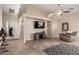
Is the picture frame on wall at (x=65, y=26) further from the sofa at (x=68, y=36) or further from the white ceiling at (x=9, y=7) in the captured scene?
the white ceiling at (x=9, y=7)

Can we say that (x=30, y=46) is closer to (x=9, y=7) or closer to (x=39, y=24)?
(x=39, y=24)

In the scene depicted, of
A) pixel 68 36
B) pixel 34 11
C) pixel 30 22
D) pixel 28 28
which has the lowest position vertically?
pixel 68 36

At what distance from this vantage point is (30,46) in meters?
1.92

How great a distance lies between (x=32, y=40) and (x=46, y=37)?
1.03ft

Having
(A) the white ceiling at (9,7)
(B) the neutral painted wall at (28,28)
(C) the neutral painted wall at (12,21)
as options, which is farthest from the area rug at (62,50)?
(A) the white ceiling at (9,7)

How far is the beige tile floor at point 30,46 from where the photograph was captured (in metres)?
1.89

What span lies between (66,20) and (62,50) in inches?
25.4

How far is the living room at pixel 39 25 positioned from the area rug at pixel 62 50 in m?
0.06

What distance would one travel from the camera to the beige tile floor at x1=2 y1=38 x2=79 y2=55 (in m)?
1.89

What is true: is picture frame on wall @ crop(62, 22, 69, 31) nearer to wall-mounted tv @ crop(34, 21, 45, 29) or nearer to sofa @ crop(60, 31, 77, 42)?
sofa @ crop(60, 31, 77, 42)

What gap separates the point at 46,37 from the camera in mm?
1973

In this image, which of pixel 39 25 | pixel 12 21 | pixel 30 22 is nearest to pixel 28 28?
pixel 30 22

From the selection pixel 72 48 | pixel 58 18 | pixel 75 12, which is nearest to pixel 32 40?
pixel 58 18

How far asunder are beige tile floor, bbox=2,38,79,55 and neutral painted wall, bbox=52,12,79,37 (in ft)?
0.71
